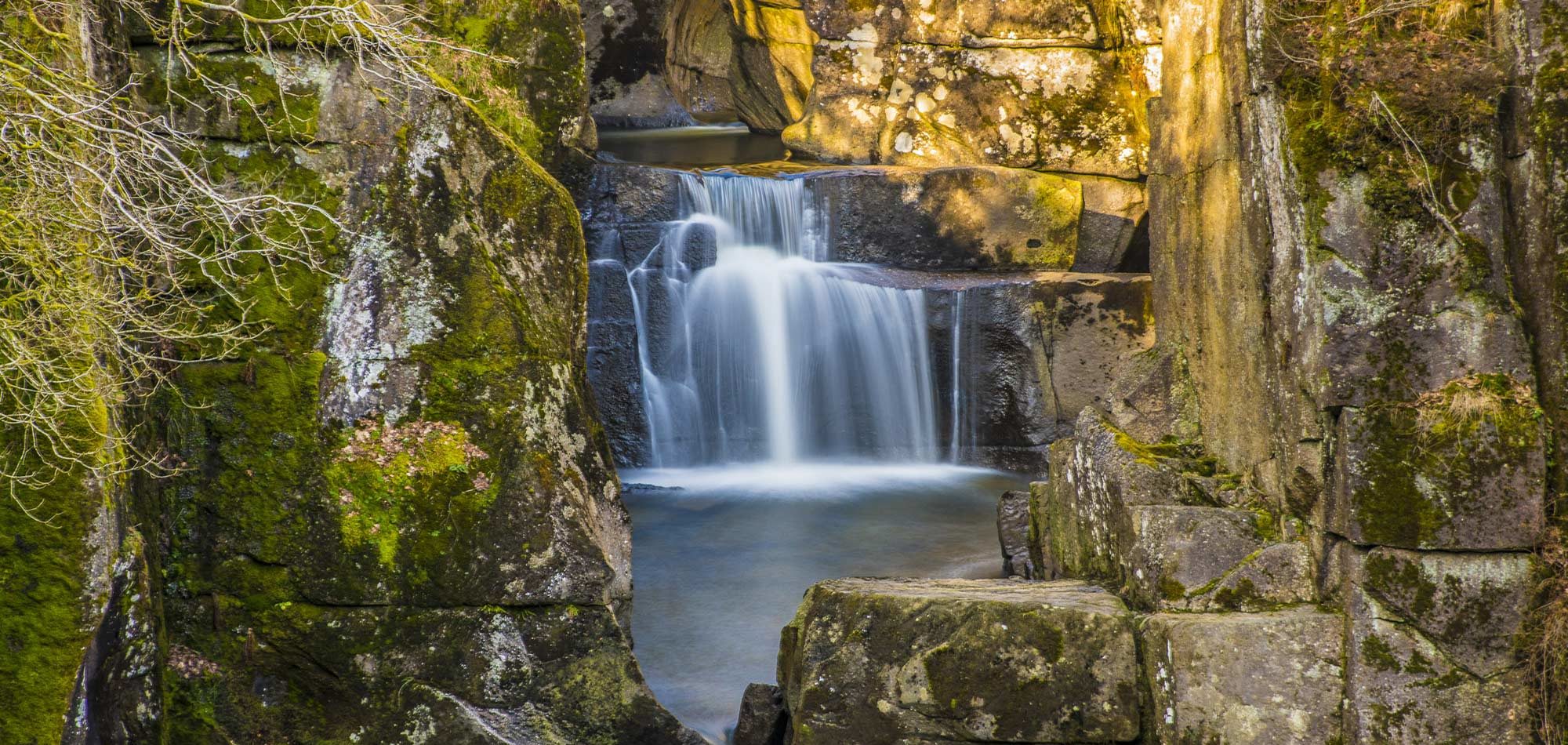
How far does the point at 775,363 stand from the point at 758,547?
9.44ft

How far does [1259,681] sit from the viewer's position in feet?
10.6

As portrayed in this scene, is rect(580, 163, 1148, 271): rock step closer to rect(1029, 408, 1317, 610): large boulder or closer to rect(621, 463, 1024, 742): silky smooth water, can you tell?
rect(621, 463, 1024, 742): silky smooth water

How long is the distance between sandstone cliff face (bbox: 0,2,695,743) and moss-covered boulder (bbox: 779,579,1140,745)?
797 millimetres

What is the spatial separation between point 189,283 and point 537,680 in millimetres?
1813

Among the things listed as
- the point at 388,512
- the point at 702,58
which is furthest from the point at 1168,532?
the point at 702,58

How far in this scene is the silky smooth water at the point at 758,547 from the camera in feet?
18.2

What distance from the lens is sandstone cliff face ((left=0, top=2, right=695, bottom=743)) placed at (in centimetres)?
377

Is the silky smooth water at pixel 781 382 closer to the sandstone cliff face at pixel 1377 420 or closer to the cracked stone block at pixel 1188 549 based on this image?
the cracked stone block at pixel 1188 549

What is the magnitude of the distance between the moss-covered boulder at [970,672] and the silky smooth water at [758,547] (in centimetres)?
149

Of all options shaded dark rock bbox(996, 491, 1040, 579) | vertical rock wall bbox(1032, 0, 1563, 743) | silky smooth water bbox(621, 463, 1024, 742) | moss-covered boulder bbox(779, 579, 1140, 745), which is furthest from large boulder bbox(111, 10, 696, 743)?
shaded dark rock bbox(996, 491, 1040, 579)

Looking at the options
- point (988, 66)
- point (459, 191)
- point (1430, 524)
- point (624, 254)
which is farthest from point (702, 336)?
point (1430, 524)

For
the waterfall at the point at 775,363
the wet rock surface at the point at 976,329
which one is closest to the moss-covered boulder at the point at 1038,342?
the wet rock surface at the point at 976,329

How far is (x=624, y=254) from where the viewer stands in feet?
32.3

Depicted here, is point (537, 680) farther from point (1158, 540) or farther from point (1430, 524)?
point (1430, 524)
